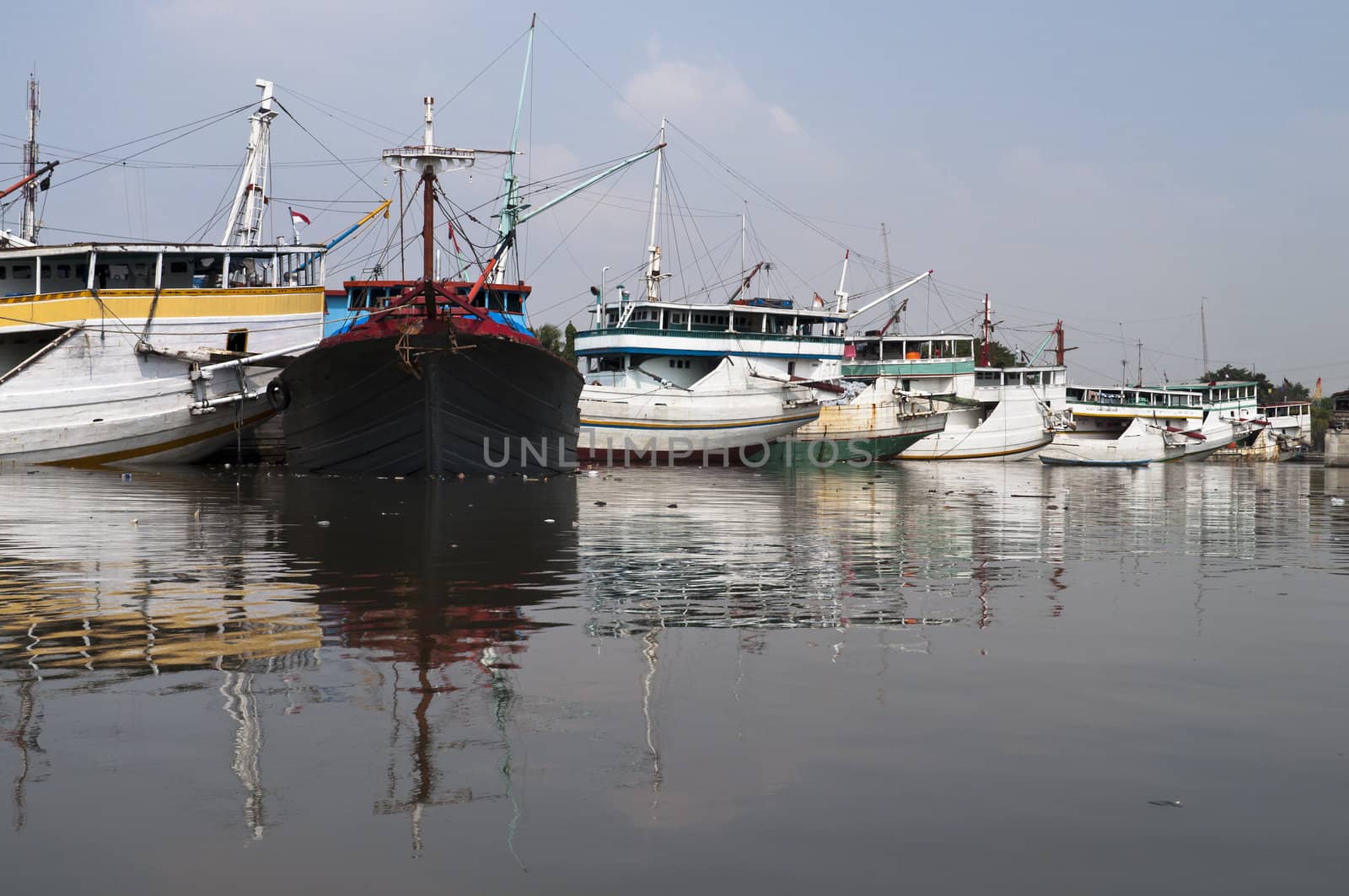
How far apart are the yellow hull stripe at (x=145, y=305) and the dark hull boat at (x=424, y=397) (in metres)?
4.87

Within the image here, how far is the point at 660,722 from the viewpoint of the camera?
18.4ft

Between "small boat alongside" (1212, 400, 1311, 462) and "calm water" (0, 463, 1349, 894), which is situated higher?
"small boat alongside" (1212, 400, 1311, 462)

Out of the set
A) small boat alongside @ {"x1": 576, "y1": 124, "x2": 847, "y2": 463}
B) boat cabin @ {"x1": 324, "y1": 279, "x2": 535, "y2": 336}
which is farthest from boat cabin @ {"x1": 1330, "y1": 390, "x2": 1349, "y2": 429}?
boat cabin @ {"x1": 324, "y1": 279, "x2": 535, "y2": 336}

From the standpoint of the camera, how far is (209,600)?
8977mm

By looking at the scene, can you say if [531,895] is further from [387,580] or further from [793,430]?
[793,430]

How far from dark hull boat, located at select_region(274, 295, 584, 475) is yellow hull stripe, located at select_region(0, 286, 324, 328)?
4.87 m

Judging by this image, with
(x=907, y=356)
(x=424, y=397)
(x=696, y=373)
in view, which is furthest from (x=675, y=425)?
(x=907, y=356)

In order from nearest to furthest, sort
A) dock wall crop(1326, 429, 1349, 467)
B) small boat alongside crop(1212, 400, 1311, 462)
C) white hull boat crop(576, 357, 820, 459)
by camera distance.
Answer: white hull boat crop(576, 357, 820, 459)
dock wall crop(1326, 429, 1349, 467)
small boat alongside crop(1212, 400, 1311, 462)

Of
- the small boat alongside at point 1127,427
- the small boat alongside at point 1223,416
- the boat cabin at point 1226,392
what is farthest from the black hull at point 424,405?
the boat cabin at point 1226,392

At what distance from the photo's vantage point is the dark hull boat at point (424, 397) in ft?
95.1

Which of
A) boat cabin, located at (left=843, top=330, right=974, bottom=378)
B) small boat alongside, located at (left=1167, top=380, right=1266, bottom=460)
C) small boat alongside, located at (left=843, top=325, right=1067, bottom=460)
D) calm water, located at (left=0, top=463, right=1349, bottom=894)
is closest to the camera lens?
calm water, located at (left=0, top=463, right=1349, bottom=894)

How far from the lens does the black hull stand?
2919 cm

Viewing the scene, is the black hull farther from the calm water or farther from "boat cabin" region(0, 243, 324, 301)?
the calm water

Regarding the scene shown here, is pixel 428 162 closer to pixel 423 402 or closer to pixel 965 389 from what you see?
pixel 423 402
